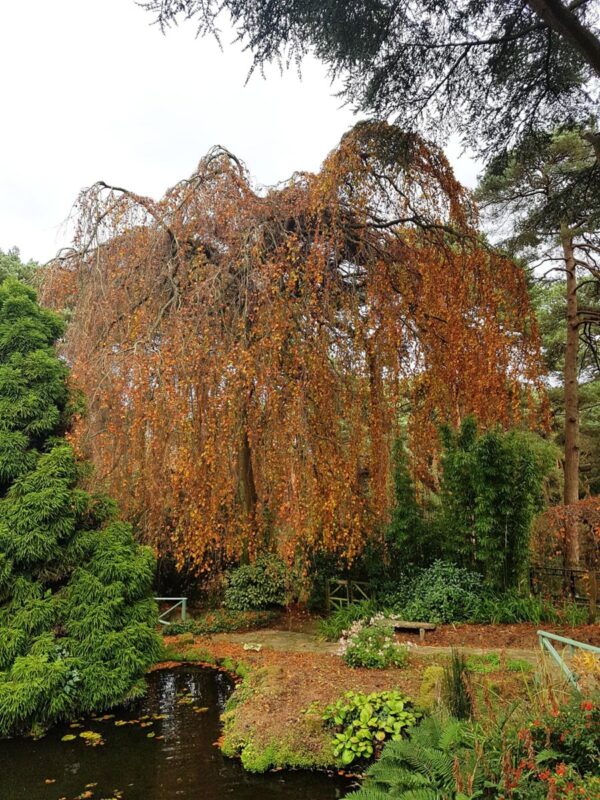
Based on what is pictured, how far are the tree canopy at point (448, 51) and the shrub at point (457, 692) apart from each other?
435 centimetres

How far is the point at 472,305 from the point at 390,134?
1688 millimetres

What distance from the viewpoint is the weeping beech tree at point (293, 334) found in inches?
169

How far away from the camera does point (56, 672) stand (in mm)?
4035

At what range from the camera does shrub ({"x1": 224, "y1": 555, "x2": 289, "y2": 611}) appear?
7562mm

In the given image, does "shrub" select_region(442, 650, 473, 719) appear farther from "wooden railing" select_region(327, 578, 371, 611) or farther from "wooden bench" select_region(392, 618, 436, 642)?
"wooden railing" select_region(327, 578, 371, 611)

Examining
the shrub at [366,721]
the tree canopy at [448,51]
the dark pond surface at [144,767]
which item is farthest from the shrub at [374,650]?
the tree canopy at [448,51]

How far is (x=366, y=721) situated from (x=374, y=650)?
162 cm

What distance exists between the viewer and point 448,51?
13.9ft

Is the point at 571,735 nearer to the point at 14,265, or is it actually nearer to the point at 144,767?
the point at 144,767

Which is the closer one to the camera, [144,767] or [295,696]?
[144,767]

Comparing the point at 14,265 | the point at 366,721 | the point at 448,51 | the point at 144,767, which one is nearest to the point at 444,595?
the point at 366,721

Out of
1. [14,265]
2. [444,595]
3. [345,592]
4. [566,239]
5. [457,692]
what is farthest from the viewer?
[14,265]

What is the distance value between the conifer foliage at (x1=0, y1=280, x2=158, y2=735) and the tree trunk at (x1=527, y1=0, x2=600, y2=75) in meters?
4.85

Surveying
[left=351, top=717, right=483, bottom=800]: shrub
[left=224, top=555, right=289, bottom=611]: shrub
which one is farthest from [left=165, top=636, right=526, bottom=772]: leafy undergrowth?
[left=224, top=555, right=289, bottom=611]: shrub
